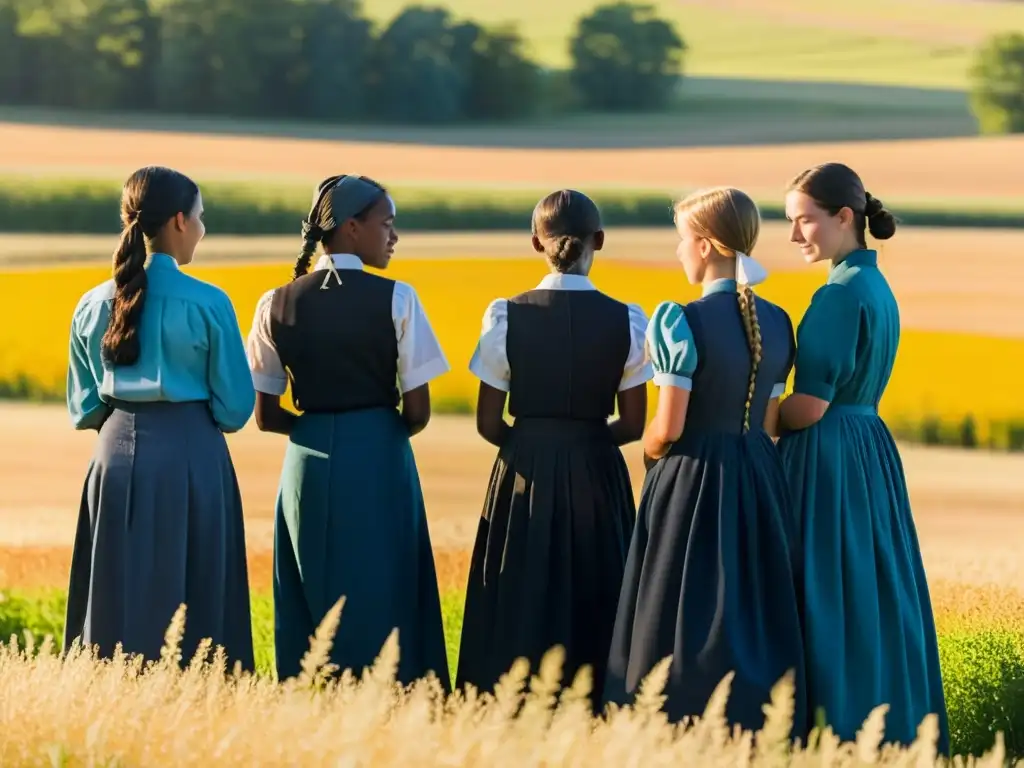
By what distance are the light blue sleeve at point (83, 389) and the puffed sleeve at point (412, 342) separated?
2.69 feet

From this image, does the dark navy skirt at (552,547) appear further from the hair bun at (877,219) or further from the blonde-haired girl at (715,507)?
the hair bun at (877,219)

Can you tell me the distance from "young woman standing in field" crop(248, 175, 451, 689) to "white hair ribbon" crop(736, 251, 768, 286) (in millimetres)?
842

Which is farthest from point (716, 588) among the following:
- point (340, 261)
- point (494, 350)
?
point (340, 261)

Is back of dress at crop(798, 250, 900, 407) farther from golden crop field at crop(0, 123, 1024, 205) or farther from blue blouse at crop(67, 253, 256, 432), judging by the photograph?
golden crop field at crop(0, 123, 1024, 205)

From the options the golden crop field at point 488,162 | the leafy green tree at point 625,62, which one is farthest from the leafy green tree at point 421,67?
the leafy green tree at point 625,62

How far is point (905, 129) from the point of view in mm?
15234

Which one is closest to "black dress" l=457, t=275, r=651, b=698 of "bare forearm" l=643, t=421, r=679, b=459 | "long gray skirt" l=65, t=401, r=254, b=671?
"bare forearm" l=643, t=421, r=679, b=459

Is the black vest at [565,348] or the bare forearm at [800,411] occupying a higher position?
the black vest at [565,348]

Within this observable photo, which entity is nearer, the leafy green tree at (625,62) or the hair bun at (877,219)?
the hair bun at (877,219)

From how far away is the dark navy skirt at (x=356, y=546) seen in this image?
191 inches

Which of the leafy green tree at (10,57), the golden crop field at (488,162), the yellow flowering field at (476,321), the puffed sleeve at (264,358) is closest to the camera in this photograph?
the puffed sleeve at (264,358)

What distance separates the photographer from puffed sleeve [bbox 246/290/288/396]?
489 centimetres

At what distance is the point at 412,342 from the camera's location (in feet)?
15.5

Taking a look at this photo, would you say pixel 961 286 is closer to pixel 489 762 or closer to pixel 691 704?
pixel 691 704
